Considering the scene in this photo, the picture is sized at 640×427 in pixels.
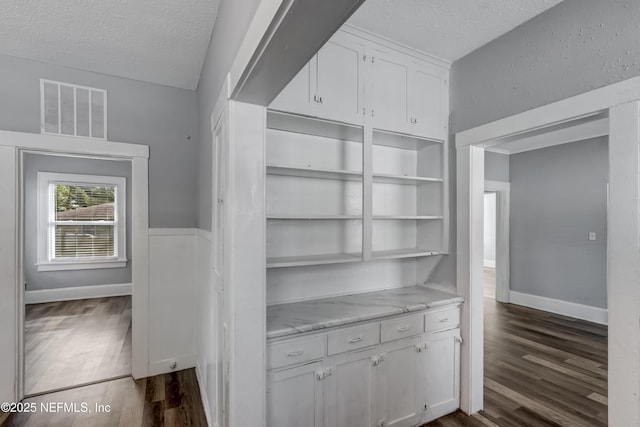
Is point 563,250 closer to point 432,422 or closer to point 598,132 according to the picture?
point 598,132

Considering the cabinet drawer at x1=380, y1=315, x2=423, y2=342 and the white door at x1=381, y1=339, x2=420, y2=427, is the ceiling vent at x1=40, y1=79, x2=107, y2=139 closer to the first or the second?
the cabinet drawer at x1=380, y1=315, x2=423, y2=342

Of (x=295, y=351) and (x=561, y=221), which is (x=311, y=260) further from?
(x=561, y=221)

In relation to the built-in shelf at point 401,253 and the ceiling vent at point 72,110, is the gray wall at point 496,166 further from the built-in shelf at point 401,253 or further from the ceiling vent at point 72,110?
the ceiling vent at point 72,110

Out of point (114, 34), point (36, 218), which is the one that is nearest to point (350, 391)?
point (114, 34)

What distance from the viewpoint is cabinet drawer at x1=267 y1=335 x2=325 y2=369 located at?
65.7 inches

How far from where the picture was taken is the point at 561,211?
4652 mm

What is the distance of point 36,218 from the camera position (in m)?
4.92

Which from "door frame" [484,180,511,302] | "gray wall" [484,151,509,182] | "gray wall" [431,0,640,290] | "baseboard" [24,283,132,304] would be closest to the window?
"baseboard" [24,283,132,304]

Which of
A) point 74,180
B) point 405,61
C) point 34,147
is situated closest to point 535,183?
point 405,61

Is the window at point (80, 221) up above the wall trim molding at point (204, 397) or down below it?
above

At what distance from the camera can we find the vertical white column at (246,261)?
1406 millimetres

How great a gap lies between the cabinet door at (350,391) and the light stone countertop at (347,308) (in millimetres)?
236

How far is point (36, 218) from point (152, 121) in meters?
3.75

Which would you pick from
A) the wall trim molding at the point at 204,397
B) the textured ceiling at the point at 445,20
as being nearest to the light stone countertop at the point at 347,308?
the wall trim molding at the point at 204,397
